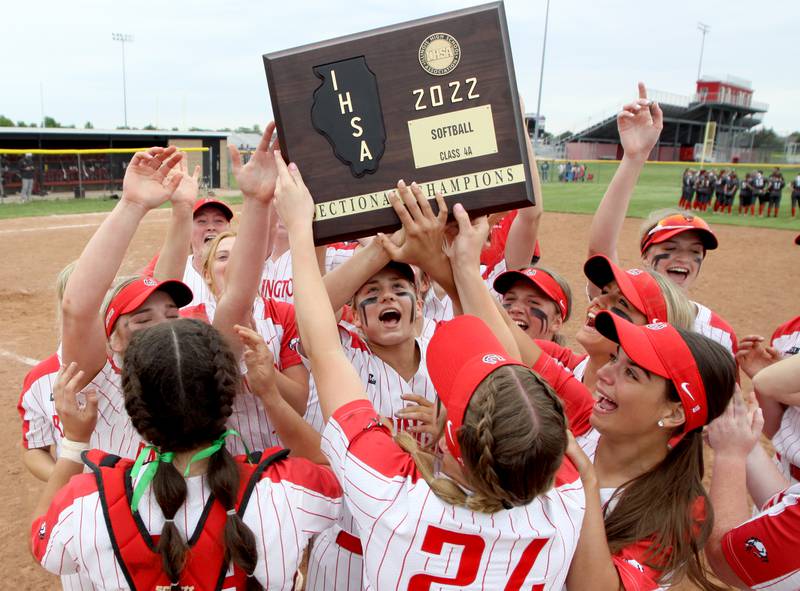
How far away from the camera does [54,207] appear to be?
21.3m

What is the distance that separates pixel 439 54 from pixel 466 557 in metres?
1.54

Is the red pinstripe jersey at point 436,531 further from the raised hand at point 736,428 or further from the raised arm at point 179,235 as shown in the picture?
the raised arm at point 179,235

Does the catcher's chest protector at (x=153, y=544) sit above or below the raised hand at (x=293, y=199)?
below

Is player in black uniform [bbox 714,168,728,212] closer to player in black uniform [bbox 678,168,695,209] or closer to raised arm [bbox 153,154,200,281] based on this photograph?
player in black uniform [bbox 678,168,695,209]

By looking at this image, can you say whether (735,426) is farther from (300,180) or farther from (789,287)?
(789,287)

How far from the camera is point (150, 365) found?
1796 mm

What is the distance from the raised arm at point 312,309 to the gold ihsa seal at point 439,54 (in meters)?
0.56

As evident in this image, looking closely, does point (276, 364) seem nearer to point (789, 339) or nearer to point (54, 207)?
point (789, 339)

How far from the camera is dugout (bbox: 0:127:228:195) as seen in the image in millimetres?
23469

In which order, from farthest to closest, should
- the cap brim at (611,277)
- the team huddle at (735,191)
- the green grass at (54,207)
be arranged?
1. the team huddle at (735,191)
2. the green grass at (54,207)
3. the cap brim at (611,277)

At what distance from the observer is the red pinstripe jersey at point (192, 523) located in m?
1.74

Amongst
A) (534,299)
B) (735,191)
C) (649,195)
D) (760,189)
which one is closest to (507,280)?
(534,299)

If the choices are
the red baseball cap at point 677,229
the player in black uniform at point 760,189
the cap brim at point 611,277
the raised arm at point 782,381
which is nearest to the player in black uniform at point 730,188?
the player in black uniform at point 760,189

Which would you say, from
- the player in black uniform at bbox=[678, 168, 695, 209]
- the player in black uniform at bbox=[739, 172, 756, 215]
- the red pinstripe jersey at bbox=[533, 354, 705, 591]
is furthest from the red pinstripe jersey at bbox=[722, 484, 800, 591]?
the player in black uniform at bbox=[678, 168, 695, 209]
